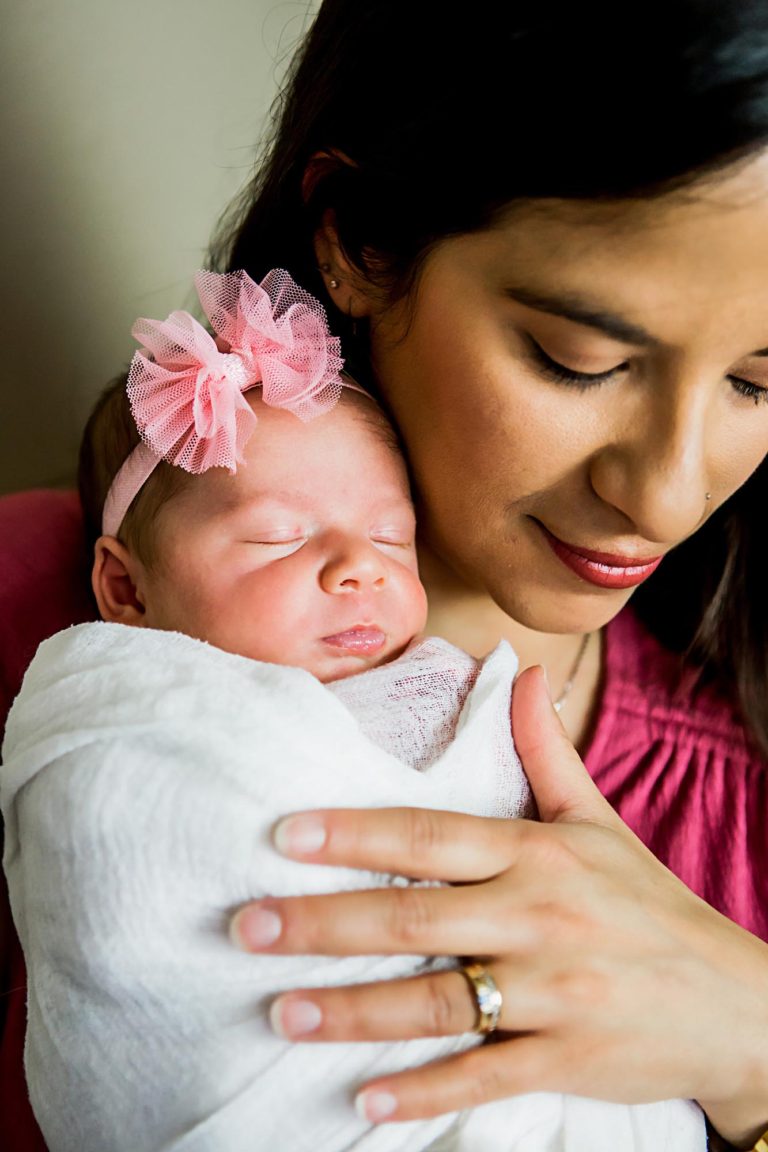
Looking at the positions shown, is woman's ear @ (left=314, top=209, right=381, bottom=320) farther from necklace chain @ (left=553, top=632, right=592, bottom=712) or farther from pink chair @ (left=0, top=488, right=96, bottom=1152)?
necklace chain @ (left=553, top=632, right=592, bottom=712)

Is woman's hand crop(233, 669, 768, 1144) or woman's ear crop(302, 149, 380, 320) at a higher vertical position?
woman's ear crop(302, 149, 380, 320)

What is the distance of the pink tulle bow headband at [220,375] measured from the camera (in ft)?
3.63

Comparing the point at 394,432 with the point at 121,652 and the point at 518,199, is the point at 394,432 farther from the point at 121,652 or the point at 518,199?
the point at 121,652

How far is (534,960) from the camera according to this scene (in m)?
0.85

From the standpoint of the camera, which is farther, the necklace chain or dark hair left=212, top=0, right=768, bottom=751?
the necklace chain

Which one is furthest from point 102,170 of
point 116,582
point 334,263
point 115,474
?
point 116,582

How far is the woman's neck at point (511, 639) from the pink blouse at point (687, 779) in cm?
4

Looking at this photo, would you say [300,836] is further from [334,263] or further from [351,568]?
[334,263]

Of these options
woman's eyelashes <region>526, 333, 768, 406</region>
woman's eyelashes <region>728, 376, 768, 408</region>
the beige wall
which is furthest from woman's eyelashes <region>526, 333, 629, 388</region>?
Answer: the beige wall

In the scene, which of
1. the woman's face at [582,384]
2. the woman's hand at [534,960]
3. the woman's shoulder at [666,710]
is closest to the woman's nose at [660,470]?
the woman's face at [582,384]

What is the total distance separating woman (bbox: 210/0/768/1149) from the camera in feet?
2.70

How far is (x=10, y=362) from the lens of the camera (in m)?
1.73

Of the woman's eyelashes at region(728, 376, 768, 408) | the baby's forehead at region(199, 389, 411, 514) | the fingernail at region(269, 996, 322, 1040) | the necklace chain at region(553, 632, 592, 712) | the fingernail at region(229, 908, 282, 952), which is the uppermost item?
the woman's eyelashes at region(728, 376, 768, 408)

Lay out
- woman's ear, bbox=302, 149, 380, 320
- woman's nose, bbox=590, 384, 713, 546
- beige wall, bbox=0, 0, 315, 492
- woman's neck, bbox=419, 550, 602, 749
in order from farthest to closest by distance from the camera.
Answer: beige wall, bbox=0, 0, 315, 492
woman's neck, bbox=419, 550, 602, 749
woman's ear, bbox=302, 149, 380, 320
woman's nose, bbox=590, 384, 713, 546
